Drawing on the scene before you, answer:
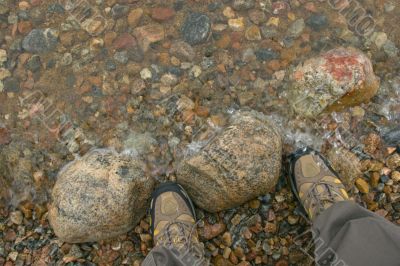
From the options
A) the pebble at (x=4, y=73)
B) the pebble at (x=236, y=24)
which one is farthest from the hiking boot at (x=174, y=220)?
the pebble at (x=4, y=73)

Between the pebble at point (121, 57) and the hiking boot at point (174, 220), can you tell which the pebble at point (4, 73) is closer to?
the pebble at point (121, 57)

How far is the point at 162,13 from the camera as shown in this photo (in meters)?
3.86

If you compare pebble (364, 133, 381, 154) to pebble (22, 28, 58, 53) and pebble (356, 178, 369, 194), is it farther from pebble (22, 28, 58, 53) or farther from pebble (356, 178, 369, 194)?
pebble (22, 28, 58, 53)

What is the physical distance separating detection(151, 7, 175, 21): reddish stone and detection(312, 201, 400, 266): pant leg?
2.29m

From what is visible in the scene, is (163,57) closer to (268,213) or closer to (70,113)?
(70,113)


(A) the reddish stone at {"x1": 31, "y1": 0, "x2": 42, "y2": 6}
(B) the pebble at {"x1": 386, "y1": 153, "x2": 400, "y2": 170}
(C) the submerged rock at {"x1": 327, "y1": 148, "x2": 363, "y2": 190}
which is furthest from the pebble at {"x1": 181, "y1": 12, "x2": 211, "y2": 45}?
(B) the pebble at {"x1": 386, "y1": 153, "x2": 400, "y2": 170}

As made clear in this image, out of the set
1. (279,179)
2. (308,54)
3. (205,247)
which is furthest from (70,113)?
(308,54)

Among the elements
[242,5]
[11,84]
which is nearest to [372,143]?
[242,5]

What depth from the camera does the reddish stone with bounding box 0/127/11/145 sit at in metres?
3.54

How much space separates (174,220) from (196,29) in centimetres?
177

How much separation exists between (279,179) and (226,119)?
68 centimetres

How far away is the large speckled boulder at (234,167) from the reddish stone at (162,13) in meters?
1.34

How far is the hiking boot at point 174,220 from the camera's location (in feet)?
10.2

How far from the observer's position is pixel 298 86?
3504mm
